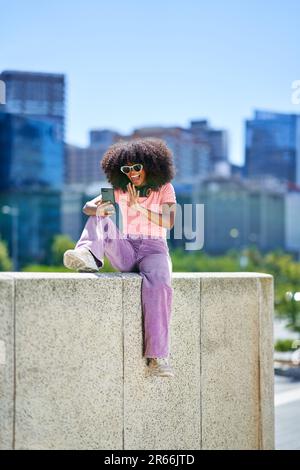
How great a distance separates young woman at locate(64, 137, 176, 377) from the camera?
16.4 ft

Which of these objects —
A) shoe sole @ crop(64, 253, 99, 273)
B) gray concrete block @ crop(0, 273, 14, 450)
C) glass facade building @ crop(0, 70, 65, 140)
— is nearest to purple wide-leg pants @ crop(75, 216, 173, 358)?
shoe sole @ crop(64, 253, 99, 273)

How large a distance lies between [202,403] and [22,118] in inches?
3255

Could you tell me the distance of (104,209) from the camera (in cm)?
515

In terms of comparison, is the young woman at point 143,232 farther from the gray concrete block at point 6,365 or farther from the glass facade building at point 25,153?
the glass facade building at point 25,153

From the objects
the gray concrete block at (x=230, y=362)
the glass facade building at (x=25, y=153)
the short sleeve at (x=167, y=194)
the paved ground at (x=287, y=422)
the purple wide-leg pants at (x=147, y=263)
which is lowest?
the paved ground at (x=287, y=422)

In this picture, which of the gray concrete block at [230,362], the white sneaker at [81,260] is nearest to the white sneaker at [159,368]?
the gray concrete block at [230,362]

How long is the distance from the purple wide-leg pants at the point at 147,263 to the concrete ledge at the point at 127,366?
0.28ft

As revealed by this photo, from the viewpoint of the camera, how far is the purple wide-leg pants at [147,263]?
16.4 ft

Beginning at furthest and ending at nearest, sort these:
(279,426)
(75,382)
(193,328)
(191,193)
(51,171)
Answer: (191,193), (51,171), (279,426), (193,328), (75,382)

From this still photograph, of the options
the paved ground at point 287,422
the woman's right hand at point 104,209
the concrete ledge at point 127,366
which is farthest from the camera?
the paved ground at point 287,422
